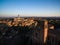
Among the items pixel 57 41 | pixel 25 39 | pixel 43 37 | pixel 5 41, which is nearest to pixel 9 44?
pixel 5 41

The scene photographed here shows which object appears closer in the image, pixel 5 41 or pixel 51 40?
pixel 51 40

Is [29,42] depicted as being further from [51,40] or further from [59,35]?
[59,35]

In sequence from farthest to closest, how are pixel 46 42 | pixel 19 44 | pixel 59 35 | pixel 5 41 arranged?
pixel 5 41 < pixel 19 44 < pixel 46 42 < pixel 59 35

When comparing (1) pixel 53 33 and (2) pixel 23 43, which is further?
(2) pixel 23 43

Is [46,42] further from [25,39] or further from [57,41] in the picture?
[25,39]

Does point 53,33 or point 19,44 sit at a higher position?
point 53,33

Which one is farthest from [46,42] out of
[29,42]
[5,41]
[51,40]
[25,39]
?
[5,41]

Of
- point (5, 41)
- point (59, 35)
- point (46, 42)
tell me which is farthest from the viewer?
point (5, 41)

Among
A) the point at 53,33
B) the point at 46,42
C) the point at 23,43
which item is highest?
the point at 53,33

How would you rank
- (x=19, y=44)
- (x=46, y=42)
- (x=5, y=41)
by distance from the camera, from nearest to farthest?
(x=46, y=42) → (x=19, y=44) → (x=5, y=41)

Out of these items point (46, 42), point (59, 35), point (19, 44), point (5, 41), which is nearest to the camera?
point (59, 35)
